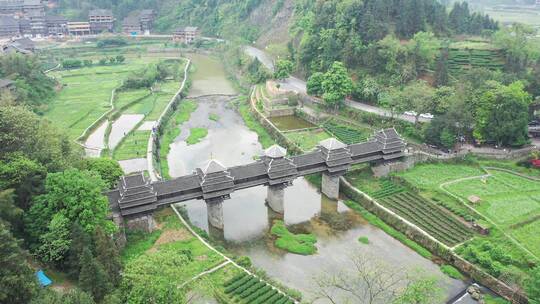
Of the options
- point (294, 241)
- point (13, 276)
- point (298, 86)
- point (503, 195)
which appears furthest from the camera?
point (298, 86)

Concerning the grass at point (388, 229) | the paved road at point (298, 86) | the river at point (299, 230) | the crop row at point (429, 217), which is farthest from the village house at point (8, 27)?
the crop row at point (429, 217)

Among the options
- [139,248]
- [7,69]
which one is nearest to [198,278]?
[139,248]

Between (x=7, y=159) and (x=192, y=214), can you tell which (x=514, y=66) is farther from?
(x=7, y=159)

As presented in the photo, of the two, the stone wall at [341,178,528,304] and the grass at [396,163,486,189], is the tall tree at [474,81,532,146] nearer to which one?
the grass at [396,163,486,189]

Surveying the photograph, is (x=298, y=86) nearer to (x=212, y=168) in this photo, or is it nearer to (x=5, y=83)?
(x=212, y=168)

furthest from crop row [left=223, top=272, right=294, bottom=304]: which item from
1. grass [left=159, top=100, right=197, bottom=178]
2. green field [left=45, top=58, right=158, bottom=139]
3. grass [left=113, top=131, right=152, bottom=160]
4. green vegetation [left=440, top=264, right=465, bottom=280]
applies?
green field [left=45, top=58, right=158, bottom=139]

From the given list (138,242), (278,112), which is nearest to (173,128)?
(278,112)

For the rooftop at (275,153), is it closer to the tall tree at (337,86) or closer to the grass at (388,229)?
the grass at (388,229)
